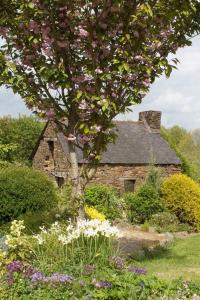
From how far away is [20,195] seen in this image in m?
15.8

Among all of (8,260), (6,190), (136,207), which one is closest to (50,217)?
(6,190)

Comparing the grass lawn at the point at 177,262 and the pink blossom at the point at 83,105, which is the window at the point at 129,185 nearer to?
the grass lawn at the point at 177,262

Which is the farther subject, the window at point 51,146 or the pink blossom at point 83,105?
the window at point 51,146

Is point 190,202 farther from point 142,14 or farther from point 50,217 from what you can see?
point 142,14

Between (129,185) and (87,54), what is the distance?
61.3ft

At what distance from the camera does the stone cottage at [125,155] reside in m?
27.3

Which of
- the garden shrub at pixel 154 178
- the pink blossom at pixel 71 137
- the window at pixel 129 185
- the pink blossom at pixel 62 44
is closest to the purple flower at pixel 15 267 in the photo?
the pink blossom at pixel 71 137

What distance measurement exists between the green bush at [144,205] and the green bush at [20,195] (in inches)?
258

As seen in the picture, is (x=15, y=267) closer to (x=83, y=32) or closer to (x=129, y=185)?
(x=83, y=32)

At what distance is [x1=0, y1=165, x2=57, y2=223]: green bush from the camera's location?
15.8 m

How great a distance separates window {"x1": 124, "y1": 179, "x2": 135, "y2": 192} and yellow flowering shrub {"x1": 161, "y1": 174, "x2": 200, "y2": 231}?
5.09 m

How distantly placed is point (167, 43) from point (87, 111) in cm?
217

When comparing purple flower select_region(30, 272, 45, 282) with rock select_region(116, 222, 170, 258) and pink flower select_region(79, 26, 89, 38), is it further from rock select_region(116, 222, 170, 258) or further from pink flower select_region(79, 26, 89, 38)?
rock select_region(116, 222, 170, 258)

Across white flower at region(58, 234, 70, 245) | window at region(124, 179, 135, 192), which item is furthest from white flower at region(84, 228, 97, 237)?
window at region(124, 179, 135, 192)
